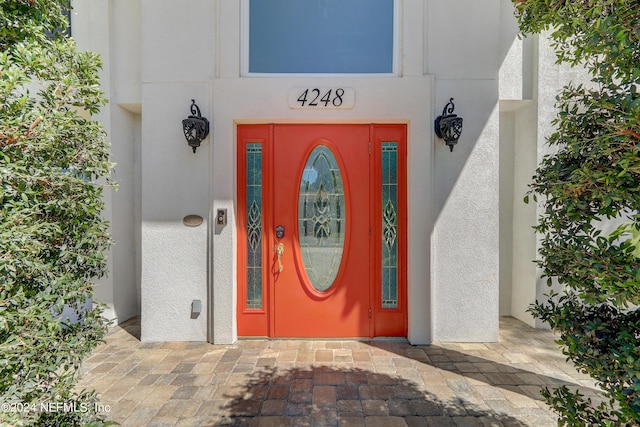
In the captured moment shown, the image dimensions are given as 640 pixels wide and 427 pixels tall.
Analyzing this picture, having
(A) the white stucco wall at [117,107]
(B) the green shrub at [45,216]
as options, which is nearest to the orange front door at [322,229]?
(B) the green shrub at [45,216]

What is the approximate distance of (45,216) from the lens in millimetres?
1543

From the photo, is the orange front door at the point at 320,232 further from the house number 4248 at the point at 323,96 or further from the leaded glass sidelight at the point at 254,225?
the house number 4248 at the point at 323,96

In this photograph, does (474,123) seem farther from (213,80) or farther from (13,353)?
(13,353)

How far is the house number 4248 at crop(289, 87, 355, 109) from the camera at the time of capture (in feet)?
11.4

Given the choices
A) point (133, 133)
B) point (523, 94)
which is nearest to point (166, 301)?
point (133, 133)

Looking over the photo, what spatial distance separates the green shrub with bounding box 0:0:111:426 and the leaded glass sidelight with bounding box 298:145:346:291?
2135 millimetres

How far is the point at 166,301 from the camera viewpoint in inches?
140

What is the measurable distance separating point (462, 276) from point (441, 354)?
92 centimetres

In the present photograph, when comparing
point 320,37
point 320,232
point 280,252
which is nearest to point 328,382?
point 280,252

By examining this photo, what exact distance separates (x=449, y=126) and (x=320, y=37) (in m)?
1.88

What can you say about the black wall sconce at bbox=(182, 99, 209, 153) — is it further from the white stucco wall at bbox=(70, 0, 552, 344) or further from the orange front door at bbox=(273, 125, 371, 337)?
the orange front door at bbox=(273, 125, 371, 337)

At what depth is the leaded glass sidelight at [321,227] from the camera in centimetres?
363

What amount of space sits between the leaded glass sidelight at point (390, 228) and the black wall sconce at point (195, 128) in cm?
214

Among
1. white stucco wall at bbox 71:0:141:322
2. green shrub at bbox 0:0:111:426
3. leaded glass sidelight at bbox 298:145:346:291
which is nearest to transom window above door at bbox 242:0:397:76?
leaded glass sidelight at bbox 298:145:346:291
